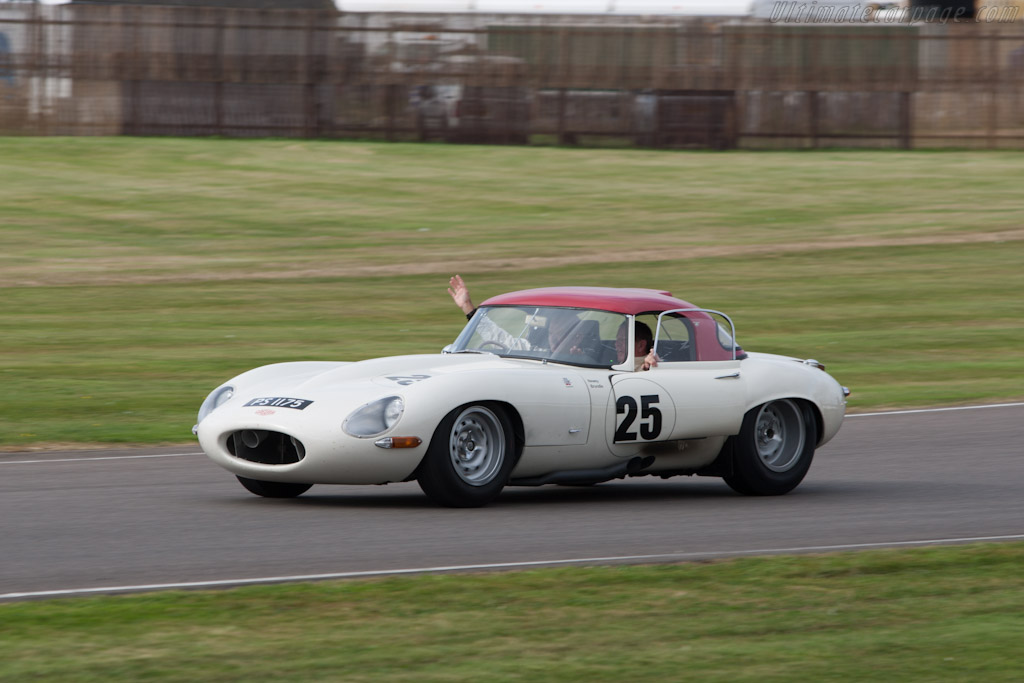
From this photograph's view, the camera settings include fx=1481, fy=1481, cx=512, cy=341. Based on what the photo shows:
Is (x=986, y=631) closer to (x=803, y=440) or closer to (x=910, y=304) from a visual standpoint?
(x=803, y=440)

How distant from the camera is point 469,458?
821 cm

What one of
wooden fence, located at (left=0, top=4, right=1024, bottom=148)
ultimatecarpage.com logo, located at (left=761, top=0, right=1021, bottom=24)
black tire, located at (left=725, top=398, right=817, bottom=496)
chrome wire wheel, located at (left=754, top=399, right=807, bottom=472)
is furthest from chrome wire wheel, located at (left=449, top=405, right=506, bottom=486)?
ultimatecarpage.com logo, located at (left=761, top=0, right=1021, bottom=24)

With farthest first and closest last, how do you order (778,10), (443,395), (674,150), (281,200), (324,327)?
(778,10) < (674,150) < (281,200) < (324,327) < (443,395)

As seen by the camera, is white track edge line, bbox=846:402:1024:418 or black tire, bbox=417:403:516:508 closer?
black tire, bbox=417:403:516:508

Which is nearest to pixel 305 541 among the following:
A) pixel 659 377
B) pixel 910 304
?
pixel 659 377

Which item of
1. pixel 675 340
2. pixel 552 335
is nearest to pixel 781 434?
pixel 675 340

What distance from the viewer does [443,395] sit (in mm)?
7949

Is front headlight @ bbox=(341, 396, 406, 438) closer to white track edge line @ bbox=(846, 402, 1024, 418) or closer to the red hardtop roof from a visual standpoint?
the red hardtop roof

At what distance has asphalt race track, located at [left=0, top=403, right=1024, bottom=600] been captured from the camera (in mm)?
6617

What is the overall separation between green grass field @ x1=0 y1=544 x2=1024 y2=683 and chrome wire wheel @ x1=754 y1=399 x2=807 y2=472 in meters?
2.91

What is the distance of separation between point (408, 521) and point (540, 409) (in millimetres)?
1068

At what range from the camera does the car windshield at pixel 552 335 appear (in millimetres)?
9008

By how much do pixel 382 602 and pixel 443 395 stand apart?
7.30 feet

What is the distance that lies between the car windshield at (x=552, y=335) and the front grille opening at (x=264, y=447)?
167 cm
